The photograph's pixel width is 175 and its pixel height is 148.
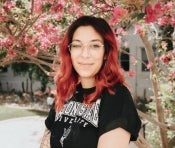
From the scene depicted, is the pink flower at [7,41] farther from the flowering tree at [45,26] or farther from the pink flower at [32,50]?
the pink flower at [32,50]

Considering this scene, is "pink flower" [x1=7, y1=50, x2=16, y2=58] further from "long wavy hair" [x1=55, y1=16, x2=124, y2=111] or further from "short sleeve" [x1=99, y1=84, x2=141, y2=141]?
"short sleeve" [x1=99, y1=84, x2=141, y2=141]

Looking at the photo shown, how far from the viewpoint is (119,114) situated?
2.35 meters

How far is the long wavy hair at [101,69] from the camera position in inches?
102

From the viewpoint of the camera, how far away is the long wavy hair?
259cm

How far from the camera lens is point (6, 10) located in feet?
19.1

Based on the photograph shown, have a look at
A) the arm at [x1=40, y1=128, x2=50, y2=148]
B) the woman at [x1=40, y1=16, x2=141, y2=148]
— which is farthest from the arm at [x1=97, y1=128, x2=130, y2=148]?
the arm at [x1=40, y1=128, x2=50, y2=148]

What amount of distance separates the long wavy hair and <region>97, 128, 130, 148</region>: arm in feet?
0.92

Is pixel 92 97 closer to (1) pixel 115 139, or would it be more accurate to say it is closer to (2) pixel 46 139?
(1) pixel 115 139

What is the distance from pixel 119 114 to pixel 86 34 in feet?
2.01

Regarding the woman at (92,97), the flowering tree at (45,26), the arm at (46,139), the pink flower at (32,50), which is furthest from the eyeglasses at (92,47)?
the pink flower at (32,50)

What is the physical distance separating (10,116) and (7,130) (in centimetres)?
377

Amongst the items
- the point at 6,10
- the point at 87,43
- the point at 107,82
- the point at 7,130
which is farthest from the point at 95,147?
the point at 7,130

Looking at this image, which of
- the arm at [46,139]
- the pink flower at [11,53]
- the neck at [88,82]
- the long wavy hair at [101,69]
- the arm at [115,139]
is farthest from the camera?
the pink flower at [11,53]

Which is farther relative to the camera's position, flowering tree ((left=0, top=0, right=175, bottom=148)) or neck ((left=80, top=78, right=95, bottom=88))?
flowering tree ((left=0, top=0, right=175, bottom=148))
